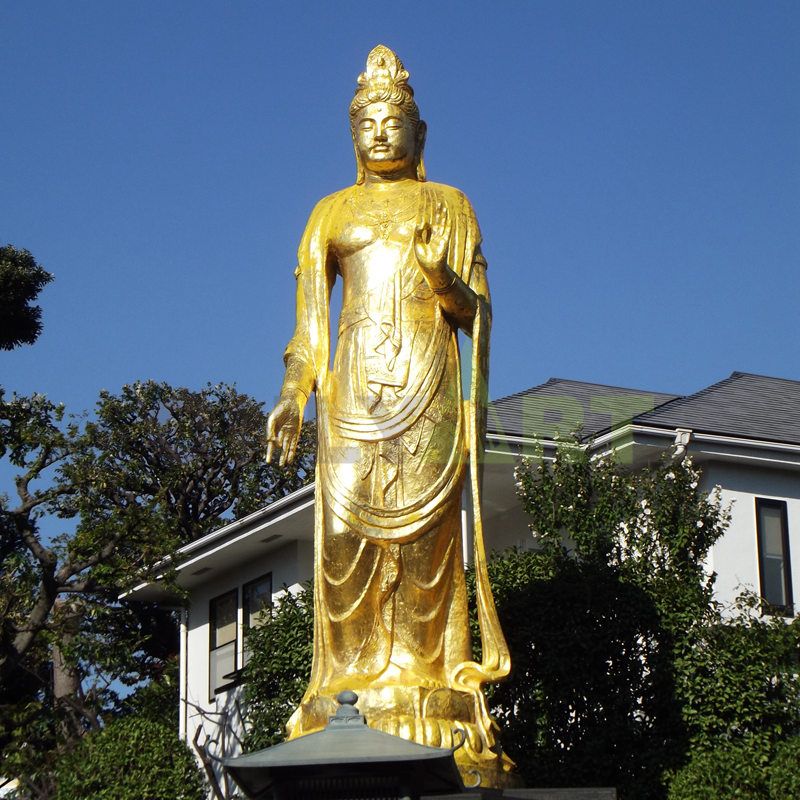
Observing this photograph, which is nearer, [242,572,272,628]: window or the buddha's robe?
the buddha's robe

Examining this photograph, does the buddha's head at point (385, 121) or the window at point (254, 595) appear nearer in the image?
the buddha's head at point (385, 121)

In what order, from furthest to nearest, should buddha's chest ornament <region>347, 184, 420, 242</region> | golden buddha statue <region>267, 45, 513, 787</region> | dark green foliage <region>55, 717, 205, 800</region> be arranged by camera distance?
dark green foliage <region>55, 717, 205, 800</region>, buddha's chest ornament <region>347, 184, 420, 242</region>, golden buddha statue <region>267, 45, 513, 787</region>

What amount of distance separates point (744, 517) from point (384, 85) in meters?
7.50

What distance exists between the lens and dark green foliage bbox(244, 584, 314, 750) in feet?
46.4

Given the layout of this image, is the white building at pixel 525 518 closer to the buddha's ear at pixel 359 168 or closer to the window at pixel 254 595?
the window at pixel 254 595

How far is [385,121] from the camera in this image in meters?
10.7

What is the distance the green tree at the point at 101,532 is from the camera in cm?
1786

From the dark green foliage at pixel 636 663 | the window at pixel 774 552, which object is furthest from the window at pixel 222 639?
the dark green foliage at pixel 636 663

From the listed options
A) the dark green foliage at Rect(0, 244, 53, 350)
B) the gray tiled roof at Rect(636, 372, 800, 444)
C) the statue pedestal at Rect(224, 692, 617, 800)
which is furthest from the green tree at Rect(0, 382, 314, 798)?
the statue pedestal at Rect(224, 692, 617, 800)

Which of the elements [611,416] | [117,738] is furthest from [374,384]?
[611,416]

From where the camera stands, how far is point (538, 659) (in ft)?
43.4

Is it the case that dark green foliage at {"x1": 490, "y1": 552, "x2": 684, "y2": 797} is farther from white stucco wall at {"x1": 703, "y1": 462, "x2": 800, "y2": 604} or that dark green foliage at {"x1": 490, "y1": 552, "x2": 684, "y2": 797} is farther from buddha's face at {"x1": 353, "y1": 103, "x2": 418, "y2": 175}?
buddha's face at {"x1": 353, "y1": 103, "x2": 418, "y2": 175}

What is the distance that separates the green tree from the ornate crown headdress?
770cm

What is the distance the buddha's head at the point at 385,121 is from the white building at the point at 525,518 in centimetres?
471
